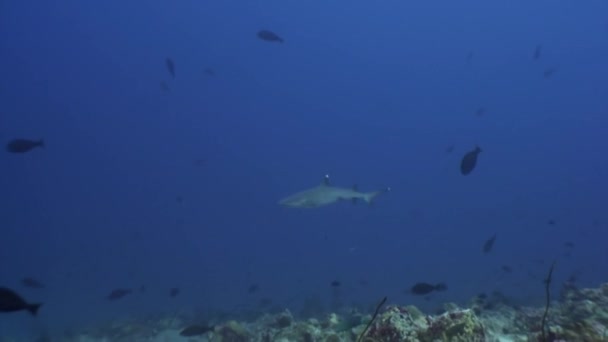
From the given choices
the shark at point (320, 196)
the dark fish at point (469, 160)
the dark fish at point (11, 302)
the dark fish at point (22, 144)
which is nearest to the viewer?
the dark fish at point (11, 302)

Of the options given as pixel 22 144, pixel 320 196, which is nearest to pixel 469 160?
pixel 320 196

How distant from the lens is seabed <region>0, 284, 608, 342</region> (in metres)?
4.18

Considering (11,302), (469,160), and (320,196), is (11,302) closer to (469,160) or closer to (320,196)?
(320,196)

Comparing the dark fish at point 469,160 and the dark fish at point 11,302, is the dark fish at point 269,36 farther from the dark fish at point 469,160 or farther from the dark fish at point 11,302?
the dark fish at point 11,302

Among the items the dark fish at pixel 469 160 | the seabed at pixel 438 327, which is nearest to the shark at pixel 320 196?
the dark fish at pixel 469 160

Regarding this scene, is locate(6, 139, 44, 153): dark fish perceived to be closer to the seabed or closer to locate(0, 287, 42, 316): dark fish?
the seabed

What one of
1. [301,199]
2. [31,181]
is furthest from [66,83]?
[301,199]

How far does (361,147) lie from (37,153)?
9901cm

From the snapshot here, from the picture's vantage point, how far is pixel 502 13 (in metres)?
117

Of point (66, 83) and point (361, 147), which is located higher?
point (66, 83)

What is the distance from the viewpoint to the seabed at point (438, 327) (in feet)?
13.7

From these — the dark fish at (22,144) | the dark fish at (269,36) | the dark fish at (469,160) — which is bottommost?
the dark fish at (22,144)

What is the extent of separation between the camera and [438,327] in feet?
14.2

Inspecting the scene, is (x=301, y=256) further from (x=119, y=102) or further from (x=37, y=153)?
(x=37, y=153)
